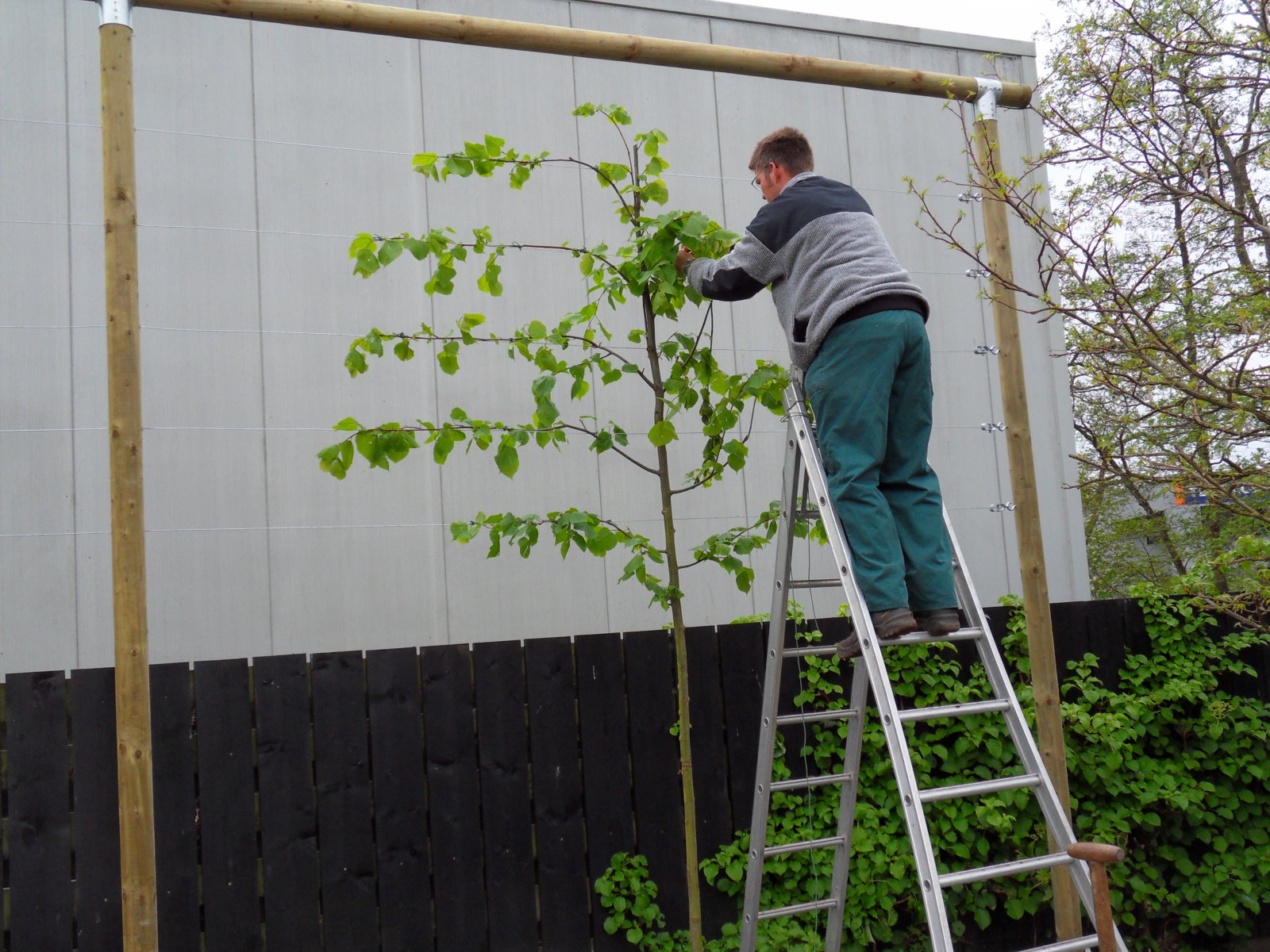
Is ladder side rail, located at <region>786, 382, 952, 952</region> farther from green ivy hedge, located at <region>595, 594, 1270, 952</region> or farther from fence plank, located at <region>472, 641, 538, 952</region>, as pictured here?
fence plank, located at <region>472, 641, 538, 952</region>

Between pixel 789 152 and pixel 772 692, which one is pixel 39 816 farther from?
pixel 789 152

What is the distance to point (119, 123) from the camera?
2826mm

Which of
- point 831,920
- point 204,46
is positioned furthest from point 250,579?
point 831,920

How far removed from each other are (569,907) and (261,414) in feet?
8.15

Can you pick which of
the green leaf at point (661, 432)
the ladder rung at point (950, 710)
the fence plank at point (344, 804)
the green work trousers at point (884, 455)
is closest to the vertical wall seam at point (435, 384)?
the fence plank at point (344, 804)

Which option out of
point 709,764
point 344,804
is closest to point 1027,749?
point 709,764

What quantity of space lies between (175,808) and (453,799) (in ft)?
3.04

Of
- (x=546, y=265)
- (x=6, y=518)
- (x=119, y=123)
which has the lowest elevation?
(x=6, y=518)

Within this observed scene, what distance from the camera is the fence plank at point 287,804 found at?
3506mm

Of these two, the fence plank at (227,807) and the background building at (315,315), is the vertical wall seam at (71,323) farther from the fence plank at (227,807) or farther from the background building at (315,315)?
A: the fence plank at (227,807)

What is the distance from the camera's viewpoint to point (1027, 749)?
252cm

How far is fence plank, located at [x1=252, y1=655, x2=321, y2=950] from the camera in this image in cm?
351

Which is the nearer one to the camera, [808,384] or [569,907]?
[808,384]

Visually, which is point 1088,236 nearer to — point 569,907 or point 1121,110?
Result: point 1121,110
